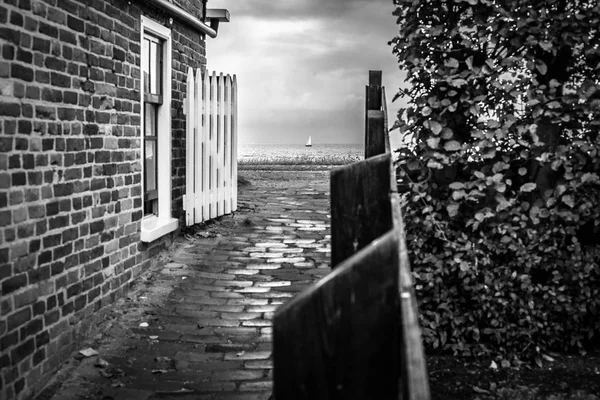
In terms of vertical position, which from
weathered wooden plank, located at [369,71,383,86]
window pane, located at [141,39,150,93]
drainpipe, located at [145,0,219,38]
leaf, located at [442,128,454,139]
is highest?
drainpipe, located at [145,0,219,38]

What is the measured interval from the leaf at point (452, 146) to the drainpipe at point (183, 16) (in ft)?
12.6

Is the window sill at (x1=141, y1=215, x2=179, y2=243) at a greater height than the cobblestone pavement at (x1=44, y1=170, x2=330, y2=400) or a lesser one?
greater

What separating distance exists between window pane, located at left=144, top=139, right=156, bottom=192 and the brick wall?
0.74 metres

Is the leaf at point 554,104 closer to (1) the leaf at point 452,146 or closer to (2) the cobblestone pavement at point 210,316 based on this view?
(1) the leaf at point 452,146

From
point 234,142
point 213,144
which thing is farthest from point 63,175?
point 234,142

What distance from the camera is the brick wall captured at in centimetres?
406

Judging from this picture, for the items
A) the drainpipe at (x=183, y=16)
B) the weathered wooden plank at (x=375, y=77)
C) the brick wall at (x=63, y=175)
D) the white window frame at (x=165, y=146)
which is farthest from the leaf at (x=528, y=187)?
the drainpipe at (x=183, y=16)

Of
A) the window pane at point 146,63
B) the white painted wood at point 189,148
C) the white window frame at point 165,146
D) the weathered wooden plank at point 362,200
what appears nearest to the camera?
the weathered wooden plank at point 362,200

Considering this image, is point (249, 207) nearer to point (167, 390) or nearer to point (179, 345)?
point (179, 345)

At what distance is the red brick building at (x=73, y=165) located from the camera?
4.08 metres

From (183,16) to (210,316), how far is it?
405 cm

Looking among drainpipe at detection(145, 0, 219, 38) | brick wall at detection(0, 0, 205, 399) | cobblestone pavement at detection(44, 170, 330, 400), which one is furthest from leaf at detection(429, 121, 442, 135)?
Answer: drainpipe at detection(145, 0, 219, 38)

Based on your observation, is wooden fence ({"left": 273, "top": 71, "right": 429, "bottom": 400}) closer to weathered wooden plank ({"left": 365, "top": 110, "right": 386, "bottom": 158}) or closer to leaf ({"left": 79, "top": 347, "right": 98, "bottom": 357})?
weathered wooden plank ({"left": 365, "top": 110, "right": 386, "bottom": 158})

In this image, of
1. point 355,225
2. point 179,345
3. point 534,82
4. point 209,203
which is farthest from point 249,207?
point 355,225
